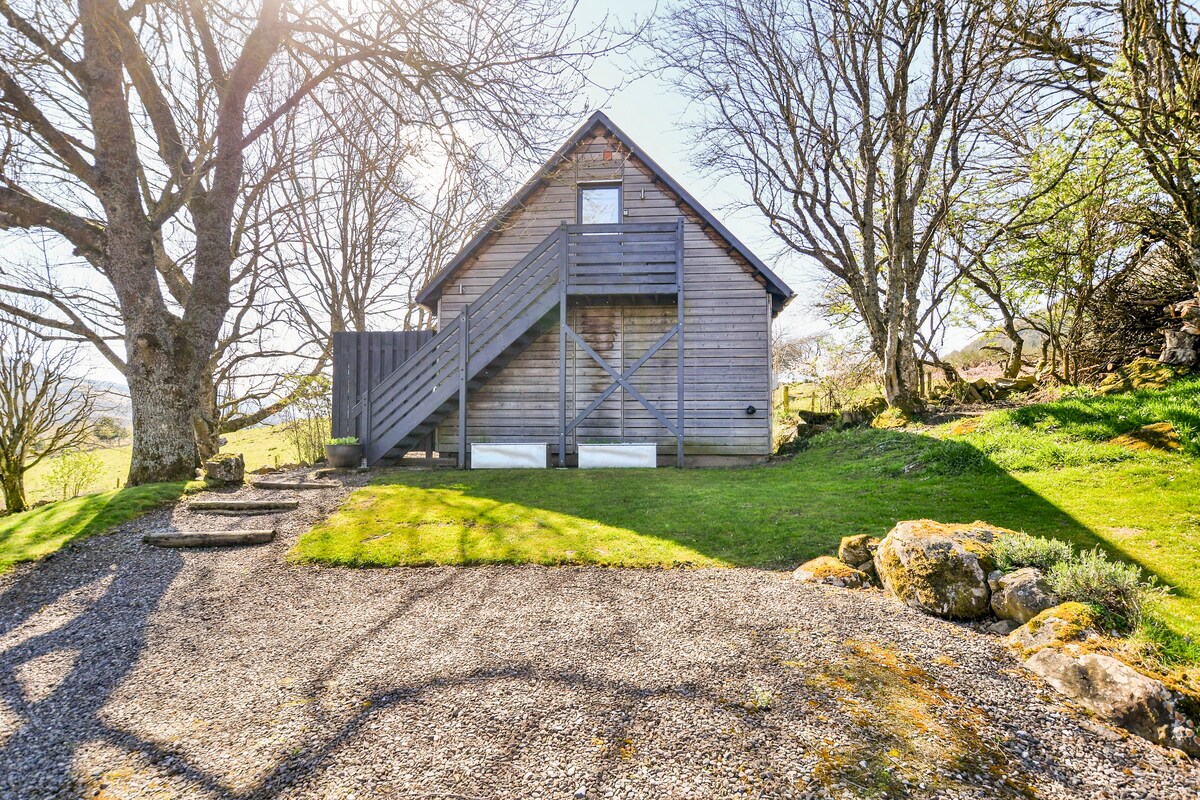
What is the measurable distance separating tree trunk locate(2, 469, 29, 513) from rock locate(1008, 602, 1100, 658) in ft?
46.6

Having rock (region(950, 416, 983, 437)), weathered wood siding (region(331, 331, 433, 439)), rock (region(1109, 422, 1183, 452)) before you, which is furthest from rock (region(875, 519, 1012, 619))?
weathered wood siding (region(331, 331, 433, 439))

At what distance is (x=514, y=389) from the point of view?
12070 millimetres

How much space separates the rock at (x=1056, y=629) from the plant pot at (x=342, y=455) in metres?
10.7

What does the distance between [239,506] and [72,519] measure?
5.38 feet

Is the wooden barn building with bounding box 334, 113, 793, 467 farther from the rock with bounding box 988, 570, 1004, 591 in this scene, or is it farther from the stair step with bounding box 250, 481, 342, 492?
the rock with bounding box 988, 570, 1004, 591

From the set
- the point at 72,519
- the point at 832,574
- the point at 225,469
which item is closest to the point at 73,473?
the point at 225,469

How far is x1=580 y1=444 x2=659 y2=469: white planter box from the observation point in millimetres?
11156

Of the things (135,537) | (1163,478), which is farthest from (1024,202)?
(135,537)

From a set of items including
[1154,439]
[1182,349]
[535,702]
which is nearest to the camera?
[535,702]

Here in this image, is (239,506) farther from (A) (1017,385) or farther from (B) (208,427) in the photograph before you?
(A) (1017,385)

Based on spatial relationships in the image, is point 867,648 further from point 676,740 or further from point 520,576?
point 520,576

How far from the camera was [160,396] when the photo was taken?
7879 millimetres

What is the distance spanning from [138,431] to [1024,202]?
1822 centimetres

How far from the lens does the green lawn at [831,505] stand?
4.93 meters
